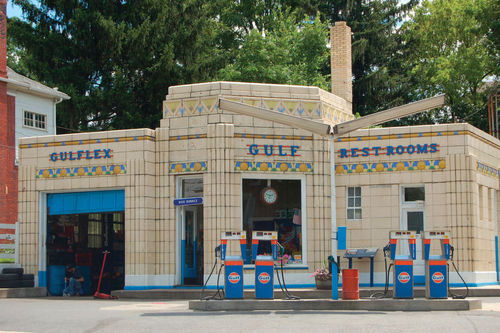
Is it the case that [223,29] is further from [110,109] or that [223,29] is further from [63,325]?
[63,325]

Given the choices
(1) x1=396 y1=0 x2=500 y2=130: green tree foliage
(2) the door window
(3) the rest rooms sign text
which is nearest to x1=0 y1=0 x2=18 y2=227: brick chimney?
(3) the rest rooms sign text

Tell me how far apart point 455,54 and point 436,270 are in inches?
1200

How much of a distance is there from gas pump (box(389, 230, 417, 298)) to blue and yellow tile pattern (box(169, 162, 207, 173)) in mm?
7240

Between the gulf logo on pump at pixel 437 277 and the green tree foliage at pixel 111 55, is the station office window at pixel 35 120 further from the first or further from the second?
the gulf logo on pump at pixel 437 277

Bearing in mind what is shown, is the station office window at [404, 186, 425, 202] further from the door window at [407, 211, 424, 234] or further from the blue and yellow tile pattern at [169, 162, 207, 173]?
the blue and yellow tile pattern at [169, 162, 207, 173]

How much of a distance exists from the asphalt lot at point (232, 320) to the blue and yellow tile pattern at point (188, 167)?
565cm

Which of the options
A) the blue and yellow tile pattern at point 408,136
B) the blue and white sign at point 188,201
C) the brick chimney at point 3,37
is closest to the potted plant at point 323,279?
the blue and white sign at point 188,201

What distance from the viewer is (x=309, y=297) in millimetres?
20578

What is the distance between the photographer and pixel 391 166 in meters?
23.3

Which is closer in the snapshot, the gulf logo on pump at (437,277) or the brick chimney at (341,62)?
the gulf logo on pump at (437,277)

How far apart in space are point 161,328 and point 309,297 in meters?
7.15

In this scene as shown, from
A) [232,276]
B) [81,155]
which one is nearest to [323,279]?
[232,276]

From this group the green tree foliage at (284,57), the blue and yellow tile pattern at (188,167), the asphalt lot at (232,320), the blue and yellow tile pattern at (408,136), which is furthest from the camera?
the green tree foliage at (284,57)

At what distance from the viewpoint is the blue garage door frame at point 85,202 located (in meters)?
23.9
